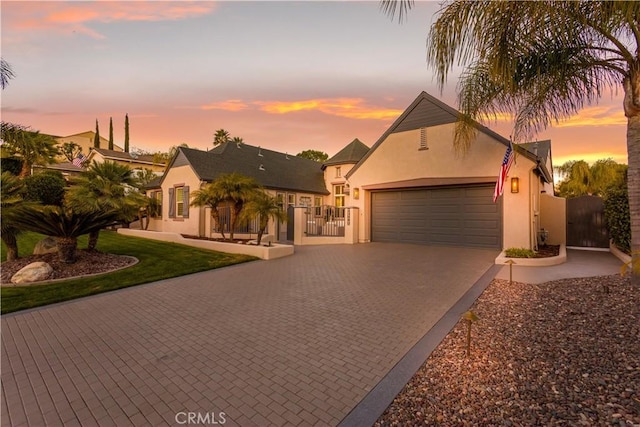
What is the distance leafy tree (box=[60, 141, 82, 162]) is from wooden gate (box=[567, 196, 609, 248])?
53.6 metres

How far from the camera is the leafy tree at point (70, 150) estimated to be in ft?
129

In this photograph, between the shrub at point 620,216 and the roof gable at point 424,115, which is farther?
the roof gable at point 424,115

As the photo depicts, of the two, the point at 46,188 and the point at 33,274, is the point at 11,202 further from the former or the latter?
the point at 46,188

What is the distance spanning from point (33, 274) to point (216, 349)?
6553mm

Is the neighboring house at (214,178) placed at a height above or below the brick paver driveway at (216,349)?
above

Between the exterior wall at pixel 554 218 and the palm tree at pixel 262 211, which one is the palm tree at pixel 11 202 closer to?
the palm tree at pixel 262 211

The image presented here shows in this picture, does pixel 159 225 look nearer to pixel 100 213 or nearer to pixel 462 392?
pixel 100 213

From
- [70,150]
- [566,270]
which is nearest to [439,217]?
[566,270]

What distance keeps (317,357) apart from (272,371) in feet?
1.97

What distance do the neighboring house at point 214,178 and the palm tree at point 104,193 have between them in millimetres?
5225

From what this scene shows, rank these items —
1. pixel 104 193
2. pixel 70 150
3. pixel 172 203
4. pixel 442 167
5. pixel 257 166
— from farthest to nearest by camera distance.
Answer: pixel 70 150
pixel 257 166
pixel 172 203
pixel 442 167
pixel 104 193

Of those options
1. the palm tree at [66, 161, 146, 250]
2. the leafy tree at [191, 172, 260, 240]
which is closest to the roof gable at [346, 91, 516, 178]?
the leafy tree at [191, 172, 260, 240]

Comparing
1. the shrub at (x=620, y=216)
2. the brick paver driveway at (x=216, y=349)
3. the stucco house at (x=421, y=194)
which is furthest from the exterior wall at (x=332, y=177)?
the brick paver driveway at (x=216, y=349)

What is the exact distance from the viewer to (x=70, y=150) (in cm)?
4016
